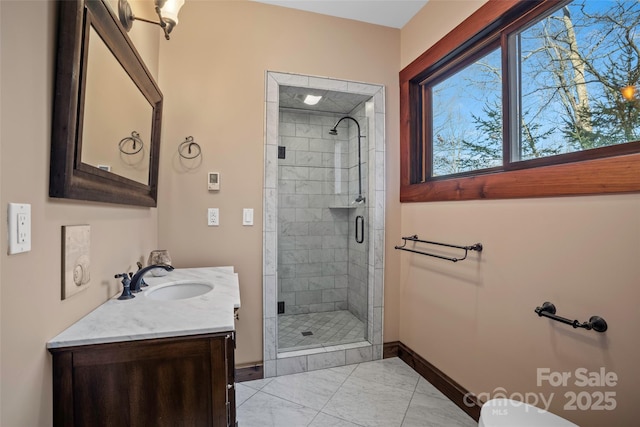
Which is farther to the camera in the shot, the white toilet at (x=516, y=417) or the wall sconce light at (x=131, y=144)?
the wall sconce light at (x=131, y=144)

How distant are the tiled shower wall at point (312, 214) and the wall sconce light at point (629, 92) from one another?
95.6 inches

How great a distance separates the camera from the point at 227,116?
217 cm

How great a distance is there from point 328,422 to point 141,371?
1216 millimetres

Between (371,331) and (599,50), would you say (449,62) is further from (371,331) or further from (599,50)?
(371,331)

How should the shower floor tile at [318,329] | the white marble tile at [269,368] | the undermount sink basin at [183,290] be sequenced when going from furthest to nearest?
the shower floor tile at [318,329]
the white marble tile at [269,368]
the undermount sink basin at [183,290]

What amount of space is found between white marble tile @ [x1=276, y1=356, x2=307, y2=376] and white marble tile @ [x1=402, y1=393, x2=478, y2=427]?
801 millimetres

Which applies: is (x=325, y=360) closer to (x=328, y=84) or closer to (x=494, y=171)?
(x=494, y=171)

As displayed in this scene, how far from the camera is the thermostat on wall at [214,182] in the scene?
2.13 m

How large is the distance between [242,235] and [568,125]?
1989mm

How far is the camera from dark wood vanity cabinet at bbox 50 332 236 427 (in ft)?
2.99

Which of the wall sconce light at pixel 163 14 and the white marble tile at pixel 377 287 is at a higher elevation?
the wall sconce light at pixel 163 14

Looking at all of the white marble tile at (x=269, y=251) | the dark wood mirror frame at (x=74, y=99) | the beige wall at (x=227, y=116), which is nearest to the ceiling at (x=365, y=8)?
the beige wall at (x=227, y=116)

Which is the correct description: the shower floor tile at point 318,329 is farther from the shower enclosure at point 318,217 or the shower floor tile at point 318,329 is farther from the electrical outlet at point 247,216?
the electrical outlet at point 247,216

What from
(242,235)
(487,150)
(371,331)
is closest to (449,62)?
(487,150)
